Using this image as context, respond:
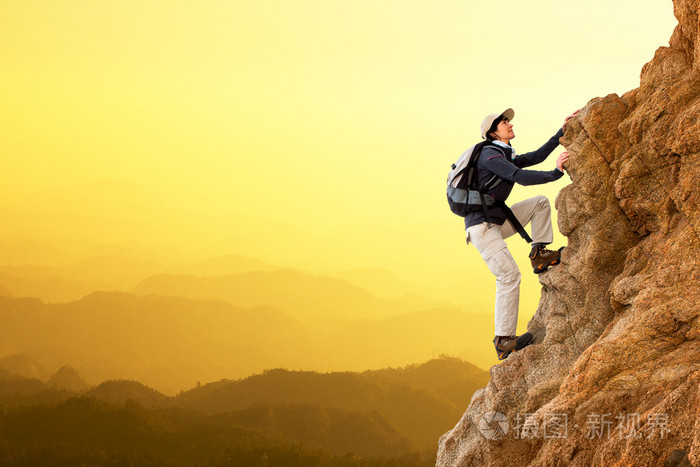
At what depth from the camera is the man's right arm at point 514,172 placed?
11266mm

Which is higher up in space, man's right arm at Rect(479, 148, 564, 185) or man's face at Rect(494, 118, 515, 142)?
man's face at Rect(494, 118, 515, 142)

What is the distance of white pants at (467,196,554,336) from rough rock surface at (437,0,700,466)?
22.0 inches

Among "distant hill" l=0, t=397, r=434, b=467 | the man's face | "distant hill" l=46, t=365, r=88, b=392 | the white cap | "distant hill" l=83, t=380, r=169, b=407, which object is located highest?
"distant hill" l=46, t=365, r=88, b=392

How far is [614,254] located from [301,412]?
66234mm

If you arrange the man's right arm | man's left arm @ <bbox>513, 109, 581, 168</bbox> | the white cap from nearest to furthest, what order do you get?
the man's right arm → the white cap → man's left arm @ <bbox>513, 109, 581, 168</bbox>

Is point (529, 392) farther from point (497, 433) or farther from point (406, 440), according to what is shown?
point (406, 440)

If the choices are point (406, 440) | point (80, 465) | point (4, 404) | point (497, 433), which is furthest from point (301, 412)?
point (497, 433)

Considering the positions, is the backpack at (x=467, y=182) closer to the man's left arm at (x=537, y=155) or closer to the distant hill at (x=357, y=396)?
the man's left arm at (x=537, y=155)

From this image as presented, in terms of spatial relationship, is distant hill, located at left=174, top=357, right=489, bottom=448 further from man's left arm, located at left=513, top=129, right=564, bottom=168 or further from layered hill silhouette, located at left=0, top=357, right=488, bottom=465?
man's left arm, located at left=513, top=129, right=564, bottom=168

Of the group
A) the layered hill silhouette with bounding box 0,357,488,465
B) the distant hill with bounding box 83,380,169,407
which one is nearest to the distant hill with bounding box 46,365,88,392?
the layered hill silhouette with bounding box 0,357,488,465

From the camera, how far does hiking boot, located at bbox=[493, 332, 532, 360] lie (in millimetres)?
12031

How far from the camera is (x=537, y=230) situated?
12.4 meters

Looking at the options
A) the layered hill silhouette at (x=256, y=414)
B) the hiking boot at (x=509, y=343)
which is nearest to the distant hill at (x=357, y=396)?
the layered hill silhouette at (x=256, y=414)

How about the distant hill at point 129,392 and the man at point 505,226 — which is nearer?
the man at point 505,226
